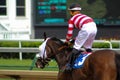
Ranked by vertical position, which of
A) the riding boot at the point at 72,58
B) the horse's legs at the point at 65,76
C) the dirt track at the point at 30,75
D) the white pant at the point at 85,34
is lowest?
the dirt track at the point at 30,75

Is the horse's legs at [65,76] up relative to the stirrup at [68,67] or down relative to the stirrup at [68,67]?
down

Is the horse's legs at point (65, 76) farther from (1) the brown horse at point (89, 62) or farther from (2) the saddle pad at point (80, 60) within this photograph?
(2) the saddle pad at point (80, 60)

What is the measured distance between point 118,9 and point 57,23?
2.62 meters

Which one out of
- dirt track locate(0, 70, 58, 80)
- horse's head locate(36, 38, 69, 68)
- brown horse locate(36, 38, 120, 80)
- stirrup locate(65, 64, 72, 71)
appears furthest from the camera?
dirt track locate(0, 70, 58, 80)

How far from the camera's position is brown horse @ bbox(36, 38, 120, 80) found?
24.7ft

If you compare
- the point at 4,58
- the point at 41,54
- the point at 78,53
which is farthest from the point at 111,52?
the point at 4,58

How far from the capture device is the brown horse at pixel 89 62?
754 cm

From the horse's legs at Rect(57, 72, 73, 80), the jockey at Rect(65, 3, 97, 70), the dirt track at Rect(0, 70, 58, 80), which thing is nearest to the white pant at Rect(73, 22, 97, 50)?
the jockey at Rect(65, 3, 97, 70)

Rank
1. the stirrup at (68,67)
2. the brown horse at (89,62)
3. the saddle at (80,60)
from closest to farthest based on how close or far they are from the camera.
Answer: the brown horse at (89,62) < the saddle at (80,60) < the stirrup at (68,67)

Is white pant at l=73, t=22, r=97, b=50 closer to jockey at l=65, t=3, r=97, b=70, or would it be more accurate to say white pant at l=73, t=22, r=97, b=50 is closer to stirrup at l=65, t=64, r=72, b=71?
jockey at l=65, t=3, r=97, b=70

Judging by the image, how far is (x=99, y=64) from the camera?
7.60 m

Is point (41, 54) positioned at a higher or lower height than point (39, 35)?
higher

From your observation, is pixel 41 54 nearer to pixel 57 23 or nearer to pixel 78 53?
pixel 78 53

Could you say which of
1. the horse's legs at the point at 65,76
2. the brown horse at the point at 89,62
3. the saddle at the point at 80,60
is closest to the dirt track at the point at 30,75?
the brown horse at the point at 89,62
